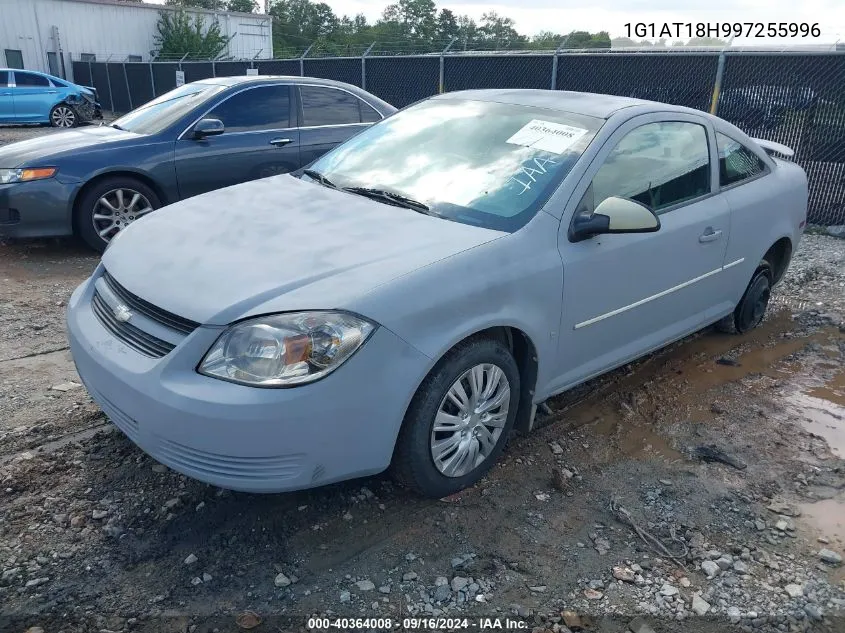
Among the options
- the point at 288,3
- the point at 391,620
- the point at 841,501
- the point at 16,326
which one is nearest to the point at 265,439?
the point at 391,620

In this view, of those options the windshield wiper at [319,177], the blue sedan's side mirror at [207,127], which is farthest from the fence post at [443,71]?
the windshield wiper at [319,177]

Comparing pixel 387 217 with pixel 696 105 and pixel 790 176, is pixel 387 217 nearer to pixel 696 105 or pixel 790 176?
pixel 790 176

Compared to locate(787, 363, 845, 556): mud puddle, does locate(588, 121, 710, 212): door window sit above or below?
above

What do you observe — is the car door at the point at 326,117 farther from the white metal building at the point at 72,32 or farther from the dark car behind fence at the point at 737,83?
the white metal building at the point at 72,32

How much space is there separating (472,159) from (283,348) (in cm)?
158

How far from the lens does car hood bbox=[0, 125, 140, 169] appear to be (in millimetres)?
6070

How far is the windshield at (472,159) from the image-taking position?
3.26 metres

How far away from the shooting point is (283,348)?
2.48m

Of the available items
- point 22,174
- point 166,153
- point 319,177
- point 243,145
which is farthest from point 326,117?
point 319,177

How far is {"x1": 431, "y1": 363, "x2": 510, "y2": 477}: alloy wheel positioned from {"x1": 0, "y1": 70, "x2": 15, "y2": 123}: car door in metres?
20.0

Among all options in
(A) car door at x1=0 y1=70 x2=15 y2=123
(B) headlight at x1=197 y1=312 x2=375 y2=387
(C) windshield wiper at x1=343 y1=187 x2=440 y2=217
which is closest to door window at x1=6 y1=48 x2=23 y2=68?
(A) car door at x1=0 y1=70 x2=15 y2=123

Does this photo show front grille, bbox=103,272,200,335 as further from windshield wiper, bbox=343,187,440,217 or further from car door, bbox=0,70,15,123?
car door, bbox=0,70,15,123

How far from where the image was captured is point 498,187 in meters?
3.33

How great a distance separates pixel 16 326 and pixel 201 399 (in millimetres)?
3122
